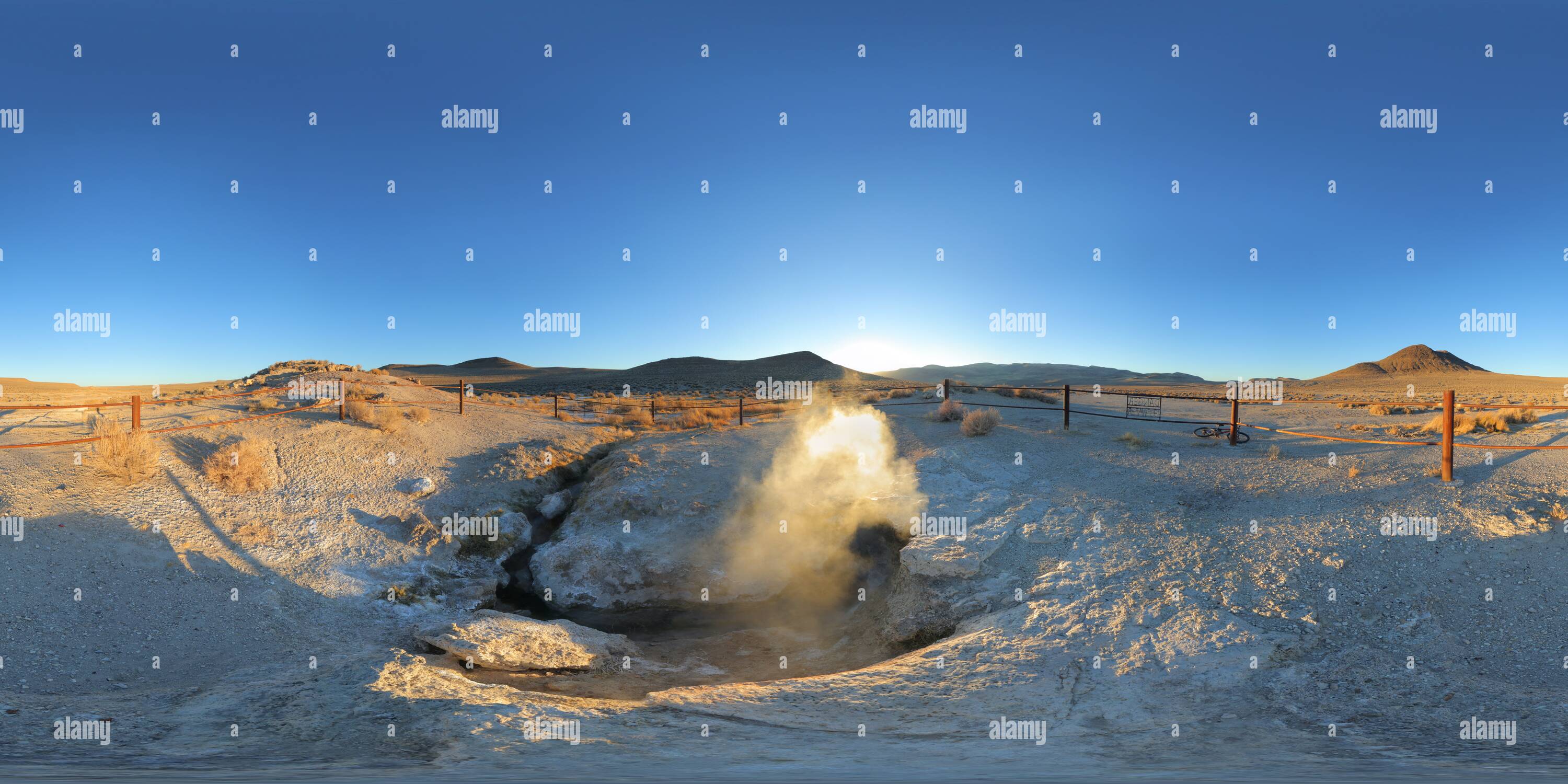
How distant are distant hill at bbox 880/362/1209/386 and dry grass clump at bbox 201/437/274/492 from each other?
93628 mm

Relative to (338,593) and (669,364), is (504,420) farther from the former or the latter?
(669,364)

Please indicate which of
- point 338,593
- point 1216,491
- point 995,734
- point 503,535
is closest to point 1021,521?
point 1216,491

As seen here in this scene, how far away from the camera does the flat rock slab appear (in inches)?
327

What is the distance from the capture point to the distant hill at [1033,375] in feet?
370

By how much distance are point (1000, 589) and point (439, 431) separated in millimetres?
14406

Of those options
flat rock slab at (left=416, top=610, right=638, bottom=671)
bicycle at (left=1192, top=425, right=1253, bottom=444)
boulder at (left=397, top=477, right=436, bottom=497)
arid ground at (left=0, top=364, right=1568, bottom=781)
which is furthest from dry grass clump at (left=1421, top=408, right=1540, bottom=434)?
boulder at (left=397, top=477, right=436, bottom=497)

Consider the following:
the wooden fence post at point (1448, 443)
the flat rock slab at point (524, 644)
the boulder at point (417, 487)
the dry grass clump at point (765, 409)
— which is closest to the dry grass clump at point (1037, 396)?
the dry grass clump at point (765, 409)

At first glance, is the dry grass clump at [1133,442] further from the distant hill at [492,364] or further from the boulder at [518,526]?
the distant hill at [492,364]

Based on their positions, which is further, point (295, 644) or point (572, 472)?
point (572, 472)

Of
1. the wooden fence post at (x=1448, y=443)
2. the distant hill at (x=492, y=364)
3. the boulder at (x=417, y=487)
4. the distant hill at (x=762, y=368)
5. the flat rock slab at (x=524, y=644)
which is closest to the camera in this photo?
the flat rock slab at (x=524, y=644)

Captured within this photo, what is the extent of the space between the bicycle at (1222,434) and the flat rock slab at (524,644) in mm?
12531

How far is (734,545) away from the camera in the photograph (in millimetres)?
12250

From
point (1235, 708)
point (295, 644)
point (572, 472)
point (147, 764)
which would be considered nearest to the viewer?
point (147, 764)

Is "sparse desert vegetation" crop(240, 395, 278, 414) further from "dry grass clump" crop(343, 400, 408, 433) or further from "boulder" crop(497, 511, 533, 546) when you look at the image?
"boulder" crop(497, 511, 533, 546)
